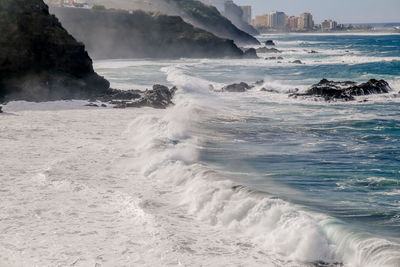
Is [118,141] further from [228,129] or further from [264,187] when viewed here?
[264,187]

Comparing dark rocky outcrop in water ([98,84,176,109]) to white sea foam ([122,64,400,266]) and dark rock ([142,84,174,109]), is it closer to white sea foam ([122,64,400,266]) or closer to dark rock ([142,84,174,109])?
dark rock ([142,84,174,109])

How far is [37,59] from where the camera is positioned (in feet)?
78.4

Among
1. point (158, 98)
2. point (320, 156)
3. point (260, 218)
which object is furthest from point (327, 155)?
point (158, 98)

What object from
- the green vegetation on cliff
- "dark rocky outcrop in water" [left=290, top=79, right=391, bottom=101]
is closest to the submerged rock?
"dark rocky outcrop in water" [left=290, top=79, right=391, bottom=101]

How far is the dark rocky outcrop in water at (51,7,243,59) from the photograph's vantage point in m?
68.8

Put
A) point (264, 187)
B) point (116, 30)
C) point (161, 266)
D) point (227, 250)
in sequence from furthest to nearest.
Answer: point (116, 30) < point (264, 187) < point (227, 250) < point (161, 266)

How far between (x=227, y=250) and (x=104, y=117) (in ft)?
42.9

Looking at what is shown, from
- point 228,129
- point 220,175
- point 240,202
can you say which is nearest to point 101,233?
point 240,202

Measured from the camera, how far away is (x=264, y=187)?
33.0 feet

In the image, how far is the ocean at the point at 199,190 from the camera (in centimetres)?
720

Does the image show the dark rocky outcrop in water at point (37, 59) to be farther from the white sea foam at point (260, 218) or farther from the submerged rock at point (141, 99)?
the white sea foam at point (260, 218)

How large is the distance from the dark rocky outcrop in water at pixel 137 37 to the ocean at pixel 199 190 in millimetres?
50845

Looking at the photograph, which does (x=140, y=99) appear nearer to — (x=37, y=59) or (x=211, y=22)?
(x=37, y=59)

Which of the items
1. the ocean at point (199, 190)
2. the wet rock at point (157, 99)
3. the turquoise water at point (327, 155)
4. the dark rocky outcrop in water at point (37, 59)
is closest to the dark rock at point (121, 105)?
the wet rock at point (157, 99)
